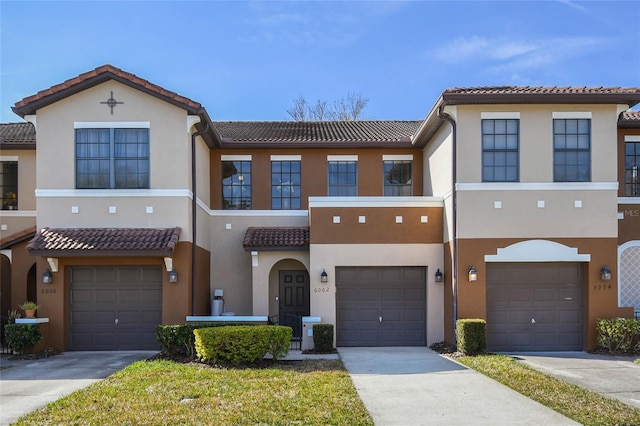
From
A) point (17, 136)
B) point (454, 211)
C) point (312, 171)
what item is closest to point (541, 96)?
point (454, 211)

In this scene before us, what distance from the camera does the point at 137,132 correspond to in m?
15.6

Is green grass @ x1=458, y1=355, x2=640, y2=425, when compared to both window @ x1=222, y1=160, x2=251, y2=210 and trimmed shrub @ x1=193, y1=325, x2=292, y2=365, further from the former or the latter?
window @ x1=222, y1=160, x2=251, y2=210

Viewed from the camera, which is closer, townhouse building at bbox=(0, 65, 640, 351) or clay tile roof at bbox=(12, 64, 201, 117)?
townhouse building at bbox=(0, 65, 640, 351)

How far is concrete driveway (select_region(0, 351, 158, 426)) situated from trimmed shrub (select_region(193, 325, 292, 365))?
1.97 meters

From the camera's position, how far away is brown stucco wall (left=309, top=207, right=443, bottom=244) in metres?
16.2

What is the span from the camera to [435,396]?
9.98 metres

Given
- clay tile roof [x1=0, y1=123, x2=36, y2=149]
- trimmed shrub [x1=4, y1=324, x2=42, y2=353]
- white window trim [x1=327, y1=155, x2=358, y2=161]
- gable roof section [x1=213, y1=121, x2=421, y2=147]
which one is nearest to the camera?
trimmed shrub [x1=4, y1=324, x2=42, y2=353]

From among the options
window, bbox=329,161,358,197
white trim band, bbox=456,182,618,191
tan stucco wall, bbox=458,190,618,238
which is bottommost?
tan stucco wall, bbox=458,190,618,238

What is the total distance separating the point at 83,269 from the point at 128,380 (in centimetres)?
566

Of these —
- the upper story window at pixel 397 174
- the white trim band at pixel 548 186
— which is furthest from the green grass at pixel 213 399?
the upper story window at pixel 397 174

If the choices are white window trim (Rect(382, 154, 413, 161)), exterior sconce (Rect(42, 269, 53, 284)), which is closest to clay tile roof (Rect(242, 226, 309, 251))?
white window trim (Rect(382, 154, 413, 161))

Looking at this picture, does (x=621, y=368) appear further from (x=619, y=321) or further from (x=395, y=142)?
(x=395, y=142)

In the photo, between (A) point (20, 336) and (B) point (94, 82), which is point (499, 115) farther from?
(A) point (20, 336)

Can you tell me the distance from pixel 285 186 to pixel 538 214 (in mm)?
7776
